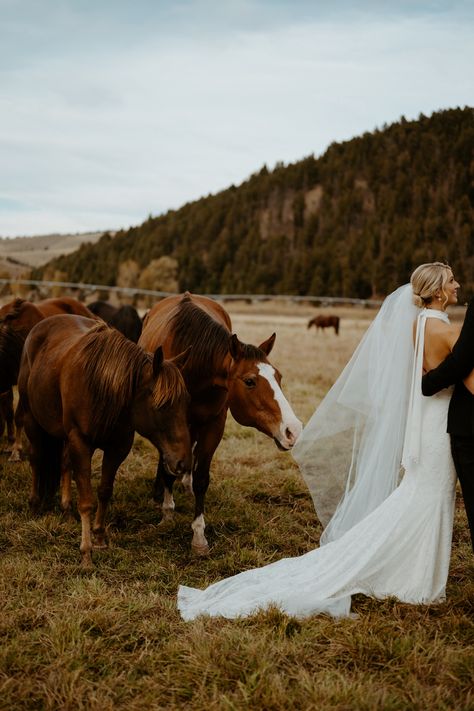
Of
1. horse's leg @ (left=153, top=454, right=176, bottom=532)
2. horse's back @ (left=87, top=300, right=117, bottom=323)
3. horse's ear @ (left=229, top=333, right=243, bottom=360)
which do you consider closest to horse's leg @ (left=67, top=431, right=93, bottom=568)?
horse's leg @ (left=153, top=454, right=176, bottom=532)

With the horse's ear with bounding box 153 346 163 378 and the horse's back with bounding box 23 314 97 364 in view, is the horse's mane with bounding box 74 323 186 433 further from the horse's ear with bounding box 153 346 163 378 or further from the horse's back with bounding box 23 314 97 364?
the horse's back with bounding box 23 314 97 364

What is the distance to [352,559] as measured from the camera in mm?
4215

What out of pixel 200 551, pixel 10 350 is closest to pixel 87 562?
pixel 200 551

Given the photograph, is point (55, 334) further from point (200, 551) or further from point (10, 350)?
point (200, 551)

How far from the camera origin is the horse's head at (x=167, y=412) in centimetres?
464

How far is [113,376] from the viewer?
483 cm

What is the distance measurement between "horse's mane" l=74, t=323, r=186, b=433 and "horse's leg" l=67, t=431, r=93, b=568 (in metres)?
0.21

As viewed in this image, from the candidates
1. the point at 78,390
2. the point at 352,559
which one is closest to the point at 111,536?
the point at 78,390

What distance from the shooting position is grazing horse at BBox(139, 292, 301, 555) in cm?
511

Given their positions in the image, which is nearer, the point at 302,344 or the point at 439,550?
the point at 439,550

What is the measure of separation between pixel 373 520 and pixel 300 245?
7278cm

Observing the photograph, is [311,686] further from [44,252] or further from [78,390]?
[44,252]

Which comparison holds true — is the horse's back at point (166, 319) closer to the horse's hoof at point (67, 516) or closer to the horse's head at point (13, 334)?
the horse's head at point (13, 334)

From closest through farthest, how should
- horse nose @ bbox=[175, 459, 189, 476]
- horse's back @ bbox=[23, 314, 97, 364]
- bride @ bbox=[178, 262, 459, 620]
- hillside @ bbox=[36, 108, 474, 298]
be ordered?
bride @ bbox=[178, 262, 459, 620] → horse nose @ bbox=[175, 459, 189, 476] → horse's back @ bbox=[23, 314, 97, 364] → hillside @ bbox=[36, 108, 474, 298]
